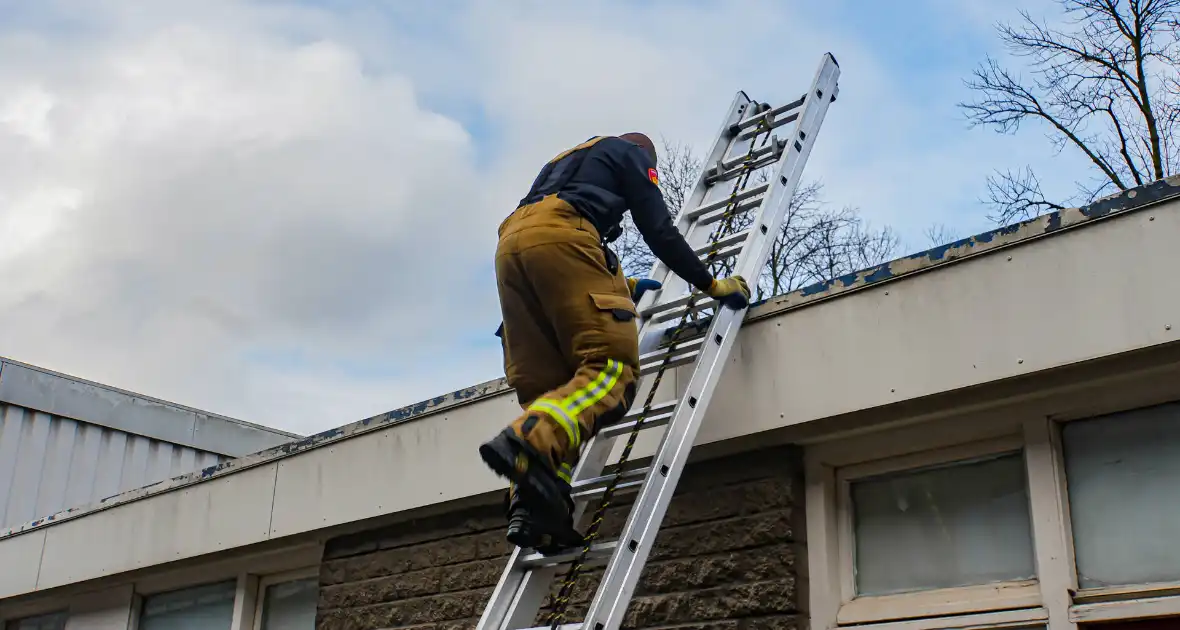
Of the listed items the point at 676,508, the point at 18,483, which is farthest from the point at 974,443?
the point at 18,483

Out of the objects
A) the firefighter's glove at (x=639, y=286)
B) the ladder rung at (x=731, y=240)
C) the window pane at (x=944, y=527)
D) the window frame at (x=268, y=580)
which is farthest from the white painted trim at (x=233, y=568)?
the window pane at (x=944, y=527)

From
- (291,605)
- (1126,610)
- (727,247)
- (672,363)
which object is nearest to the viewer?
(1126,610)

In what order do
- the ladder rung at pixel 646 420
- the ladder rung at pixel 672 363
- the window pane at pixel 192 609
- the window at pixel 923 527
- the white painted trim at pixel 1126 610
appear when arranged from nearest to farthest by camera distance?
the white painted trim at pixel 1126 610, the window at pixel 923 527, the ladder rung at pixel 646 420, the ladder rung at pixel 672 363, the window pane at pixel 192 609

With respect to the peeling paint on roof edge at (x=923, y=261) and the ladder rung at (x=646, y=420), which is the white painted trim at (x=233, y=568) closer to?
the peeling paint on roof edge at (x=923, y=261)

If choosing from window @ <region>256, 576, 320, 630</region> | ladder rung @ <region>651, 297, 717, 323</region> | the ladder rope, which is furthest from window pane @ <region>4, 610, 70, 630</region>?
ladder rung @ <region>651, 297, 717, 323</region>

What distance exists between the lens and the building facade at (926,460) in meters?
3.56

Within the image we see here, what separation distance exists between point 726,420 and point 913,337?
2.62 ft

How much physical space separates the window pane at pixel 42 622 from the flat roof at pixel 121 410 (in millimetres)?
2577

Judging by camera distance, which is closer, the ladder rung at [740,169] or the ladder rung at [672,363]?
the ladder rung at [672,363]

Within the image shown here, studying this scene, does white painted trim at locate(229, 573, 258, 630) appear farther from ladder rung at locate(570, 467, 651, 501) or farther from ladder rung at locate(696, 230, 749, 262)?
ladder rung at locate(696, 230, 749, 262)

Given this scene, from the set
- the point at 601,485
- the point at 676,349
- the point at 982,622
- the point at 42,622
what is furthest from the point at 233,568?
the point at 982,622

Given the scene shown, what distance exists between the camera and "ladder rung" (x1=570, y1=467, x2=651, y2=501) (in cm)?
395

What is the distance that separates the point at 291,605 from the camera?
6.46 metres

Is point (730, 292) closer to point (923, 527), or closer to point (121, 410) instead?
point (923, 527)
